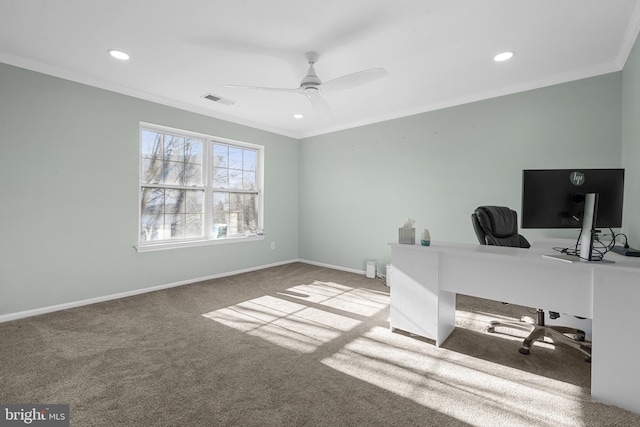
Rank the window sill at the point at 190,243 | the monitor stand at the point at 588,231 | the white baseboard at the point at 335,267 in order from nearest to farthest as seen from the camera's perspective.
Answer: the monitor stand at the point at 588,231
the window sill at the point at 190,243
the white baseboard at the point at 335,267

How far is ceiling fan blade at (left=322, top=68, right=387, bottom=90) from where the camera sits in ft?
7.59

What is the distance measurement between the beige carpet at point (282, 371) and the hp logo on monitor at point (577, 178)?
130cm

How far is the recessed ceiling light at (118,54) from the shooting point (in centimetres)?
276

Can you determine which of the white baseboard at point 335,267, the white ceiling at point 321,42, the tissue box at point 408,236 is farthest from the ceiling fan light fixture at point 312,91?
the white baseboard at point 335,267

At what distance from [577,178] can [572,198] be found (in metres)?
0.13

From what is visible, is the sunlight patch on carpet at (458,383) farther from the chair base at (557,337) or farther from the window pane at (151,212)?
the window pane at (151,212)

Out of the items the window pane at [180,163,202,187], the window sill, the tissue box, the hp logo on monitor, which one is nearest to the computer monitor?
the hp logo on monitor

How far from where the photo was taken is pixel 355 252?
506 centimetres

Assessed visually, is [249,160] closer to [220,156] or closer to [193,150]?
[220,156]

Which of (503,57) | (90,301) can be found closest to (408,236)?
(503,57)

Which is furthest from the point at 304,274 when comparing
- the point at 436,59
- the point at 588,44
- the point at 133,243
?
the point at 588,44

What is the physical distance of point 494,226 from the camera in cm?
263

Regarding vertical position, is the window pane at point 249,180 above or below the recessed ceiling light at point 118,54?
below

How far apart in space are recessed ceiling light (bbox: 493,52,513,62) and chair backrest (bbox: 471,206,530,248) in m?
1.48
